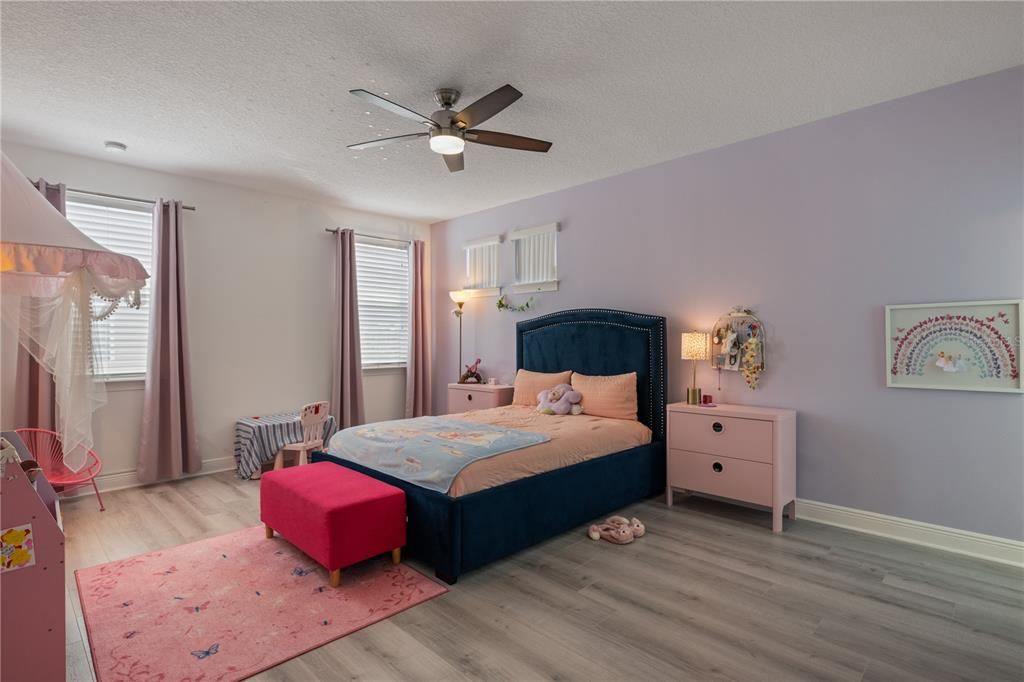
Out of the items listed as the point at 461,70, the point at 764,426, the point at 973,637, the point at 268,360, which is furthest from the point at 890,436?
the point at 268,360

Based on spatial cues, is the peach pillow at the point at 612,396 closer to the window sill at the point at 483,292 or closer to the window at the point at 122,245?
the window sill at the point at 483,292

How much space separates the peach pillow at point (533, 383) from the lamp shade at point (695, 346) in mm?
1189

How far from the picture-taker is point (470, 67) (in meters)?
2.93

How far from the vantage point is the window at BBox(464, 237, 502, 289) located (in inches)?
238

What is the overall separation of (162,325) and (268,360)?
1026mm

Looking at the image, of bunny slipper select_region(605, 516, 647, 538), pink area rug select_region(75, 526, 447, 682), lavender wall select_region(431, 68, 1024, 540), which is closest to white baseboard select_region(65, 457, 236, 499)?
pink area rug select_region(75, 526, 447, 682)

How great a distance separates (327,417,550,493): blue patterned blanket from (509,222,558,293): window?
82.1 inches

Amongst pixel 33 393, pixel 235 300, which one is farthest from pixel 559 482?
pixel 33 393

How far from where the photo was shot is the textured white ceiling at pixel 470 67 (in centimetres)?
248

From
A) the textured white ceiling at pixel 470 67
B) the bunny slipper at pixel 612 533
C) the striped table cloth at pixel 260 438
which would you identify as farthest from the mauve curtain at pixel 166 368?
the bunny slipper at pixel 612 533

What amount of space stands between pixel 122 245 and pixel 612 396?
4425mm

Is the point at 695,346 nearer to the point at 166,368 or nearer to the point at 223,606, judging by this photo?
the point at 223,606

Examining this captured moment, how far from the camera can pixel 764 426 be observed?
352cm

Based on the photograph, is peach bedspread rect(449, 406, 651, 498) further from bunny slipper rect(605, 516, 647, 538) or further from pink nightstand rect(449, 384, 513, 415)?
pink nightstand rect(449, 384, 513, 415)
